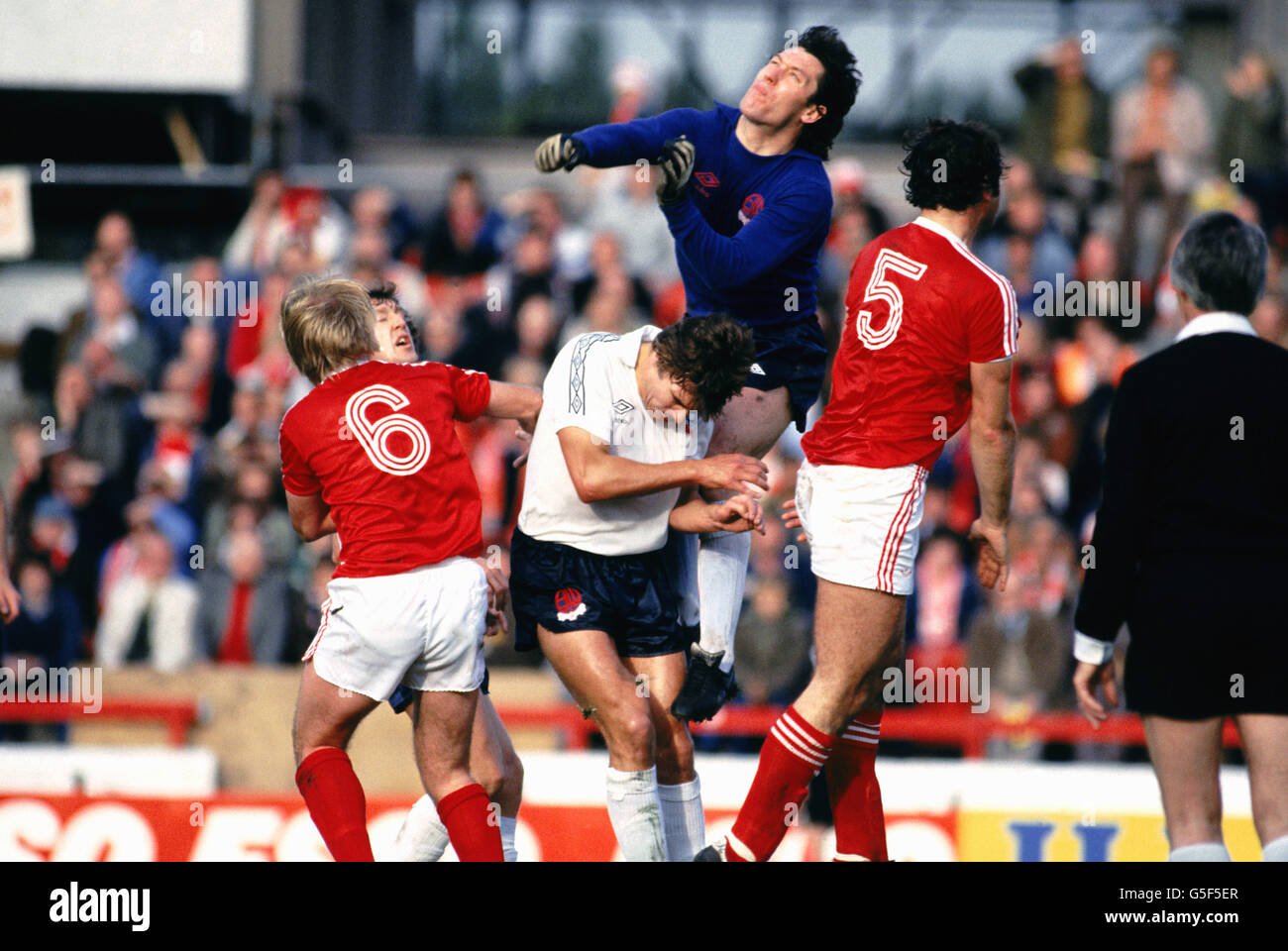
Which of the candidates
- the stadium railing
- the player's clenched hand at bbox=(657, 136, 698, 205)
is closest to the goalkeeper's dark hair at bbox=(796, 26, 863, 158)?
the player's clenched hand at bbox=(657, 136, 698, 205)

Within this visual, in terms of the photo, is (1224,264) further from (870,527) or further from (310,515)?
(310,515)

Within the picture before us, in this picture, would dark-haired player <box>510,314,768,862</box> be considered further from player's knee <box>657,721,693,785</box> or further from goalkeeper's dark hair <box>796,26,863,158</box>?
goalkeeper's dark hair <box>796,26,863,158</box>

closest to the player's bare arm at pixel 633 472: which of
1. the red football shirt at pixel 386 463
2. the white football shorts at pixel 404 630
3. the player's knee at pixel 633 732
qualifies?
the red football shirt at pixel 386 463

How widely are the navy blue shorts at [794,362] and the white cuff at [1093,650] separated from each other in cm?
139

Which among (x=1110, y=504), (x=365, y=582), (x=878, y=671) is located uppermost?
(x=1110, y=504)

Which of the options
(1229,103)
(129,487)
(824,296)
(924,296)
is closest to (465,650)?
(924,296)

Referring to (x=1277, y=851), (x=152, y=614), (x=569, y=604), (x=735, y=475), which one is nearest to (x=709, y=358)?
(x=735, y=475)

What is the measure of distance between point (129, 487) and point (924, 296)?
768 centimetres

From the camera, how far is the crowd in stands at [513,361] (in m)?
9.56

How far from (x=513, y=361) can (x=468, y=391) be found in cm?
569

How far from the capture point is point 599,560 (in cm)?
529

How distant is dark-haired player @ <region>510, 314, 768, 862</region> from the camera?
16.4ft

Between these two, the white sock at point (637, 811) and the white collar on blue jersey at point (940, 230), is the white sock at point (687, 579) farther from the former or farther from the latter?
the white collar on blue jersey at point (940, 230)
